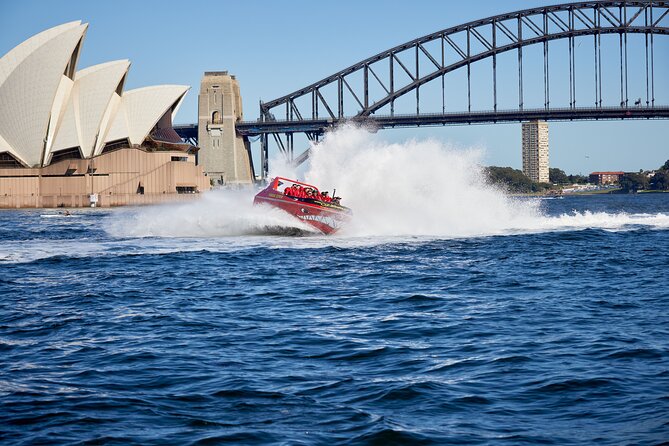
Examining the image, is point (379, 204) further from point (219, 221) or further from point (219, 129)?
point (219, 129)

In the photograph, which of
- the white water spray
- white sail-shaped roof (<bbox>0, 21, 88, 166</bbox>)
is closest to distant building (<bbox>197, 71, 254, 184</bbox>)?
white sail-shaped roof (<bbox>0, 21, 88, 166</bbox>)

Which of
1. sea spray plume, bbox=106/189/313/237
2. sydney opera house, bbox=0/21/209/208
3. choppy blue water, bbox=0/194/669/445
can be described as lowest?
choppy blue water, bbox=0/194/669/445

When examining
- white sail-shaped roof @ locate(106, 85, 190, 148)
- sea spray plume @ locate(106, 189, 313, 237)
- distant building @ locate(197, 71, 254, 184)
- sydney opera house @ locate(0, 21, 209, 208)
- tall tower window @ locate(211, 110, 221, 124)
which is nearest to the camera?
sea spray plume @ locate(106, 189, 313, 237)

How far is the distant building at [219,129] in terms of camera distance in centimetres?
16725

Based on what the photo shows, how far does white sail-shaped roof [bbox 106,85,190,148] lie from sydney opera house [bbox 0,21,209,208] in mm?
139

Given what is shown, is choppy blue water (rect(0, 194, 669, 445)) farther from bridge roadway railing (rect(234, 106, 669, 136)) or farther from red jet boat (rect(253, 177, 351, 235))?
bridge roadway railing (rect(234, 106, 669, 136))

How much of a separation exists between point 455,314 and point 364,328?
2.60 metres

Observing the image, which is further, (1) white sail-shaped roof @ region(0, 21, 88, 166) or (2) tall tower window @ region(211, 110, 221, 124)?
(2) tall tower window @ region(211, 110, 221, 124)

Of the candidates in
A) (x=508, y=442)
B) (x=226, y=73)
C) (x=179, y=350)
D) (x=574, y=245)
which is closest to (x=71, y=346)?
(x=179, y=350)

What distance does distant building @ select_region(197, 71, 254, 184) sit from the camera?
167 m

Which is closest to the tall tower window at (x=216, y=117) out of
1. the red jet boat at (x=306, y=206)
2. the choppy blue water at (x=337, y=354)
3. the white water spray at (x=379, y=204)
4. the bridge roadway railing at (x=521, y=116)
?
the bridge roadway railing at (x=521, y=116)

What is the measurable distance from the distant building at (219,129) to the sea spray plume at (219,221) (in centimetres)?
11950

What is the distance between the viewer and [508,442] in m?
10.3

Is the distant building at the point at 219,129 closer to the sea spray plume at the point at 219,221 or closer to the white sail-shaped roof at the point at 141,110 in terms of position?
the white sail-shaped roof at the point at 141,110
